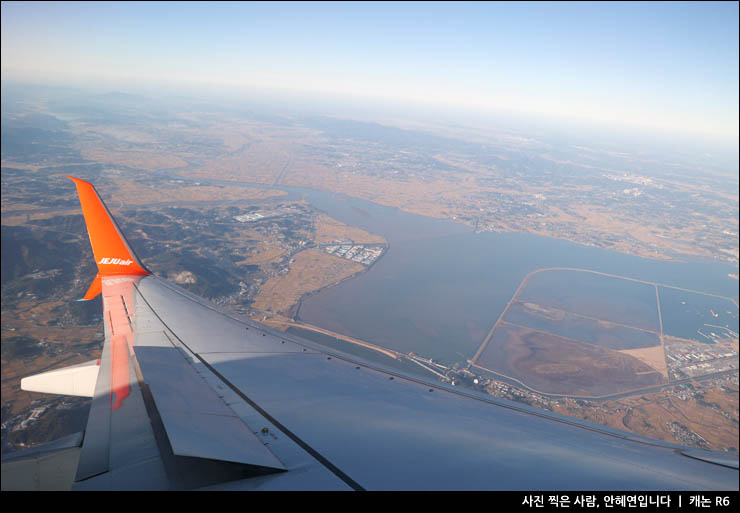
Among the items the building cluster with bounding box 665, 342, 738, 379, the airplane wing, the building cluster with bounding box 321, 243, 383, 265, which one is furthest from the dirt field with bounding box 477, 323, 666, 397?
the airplane wing

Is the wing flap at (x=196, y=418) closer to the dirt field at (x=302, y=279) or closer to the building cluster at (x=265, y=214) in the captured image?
the dirt field at (x=302, y=279)

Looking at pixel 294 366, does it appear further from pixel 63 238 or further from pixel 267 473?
pixel 63 238

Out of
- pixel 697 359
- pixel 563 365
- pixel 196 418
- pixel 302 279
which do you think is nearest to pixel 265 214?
pixel 302 279

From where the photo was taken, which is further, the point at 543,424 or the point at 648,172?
the point at 648,172

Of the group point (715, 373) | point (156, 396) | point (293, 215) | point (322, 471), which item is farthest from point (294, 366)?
point (293, 215)

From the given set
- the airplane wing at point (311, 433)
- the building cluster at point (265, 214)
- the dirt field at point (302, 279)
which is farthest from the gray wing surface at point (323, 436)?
the building cluster at point (265, 214)
